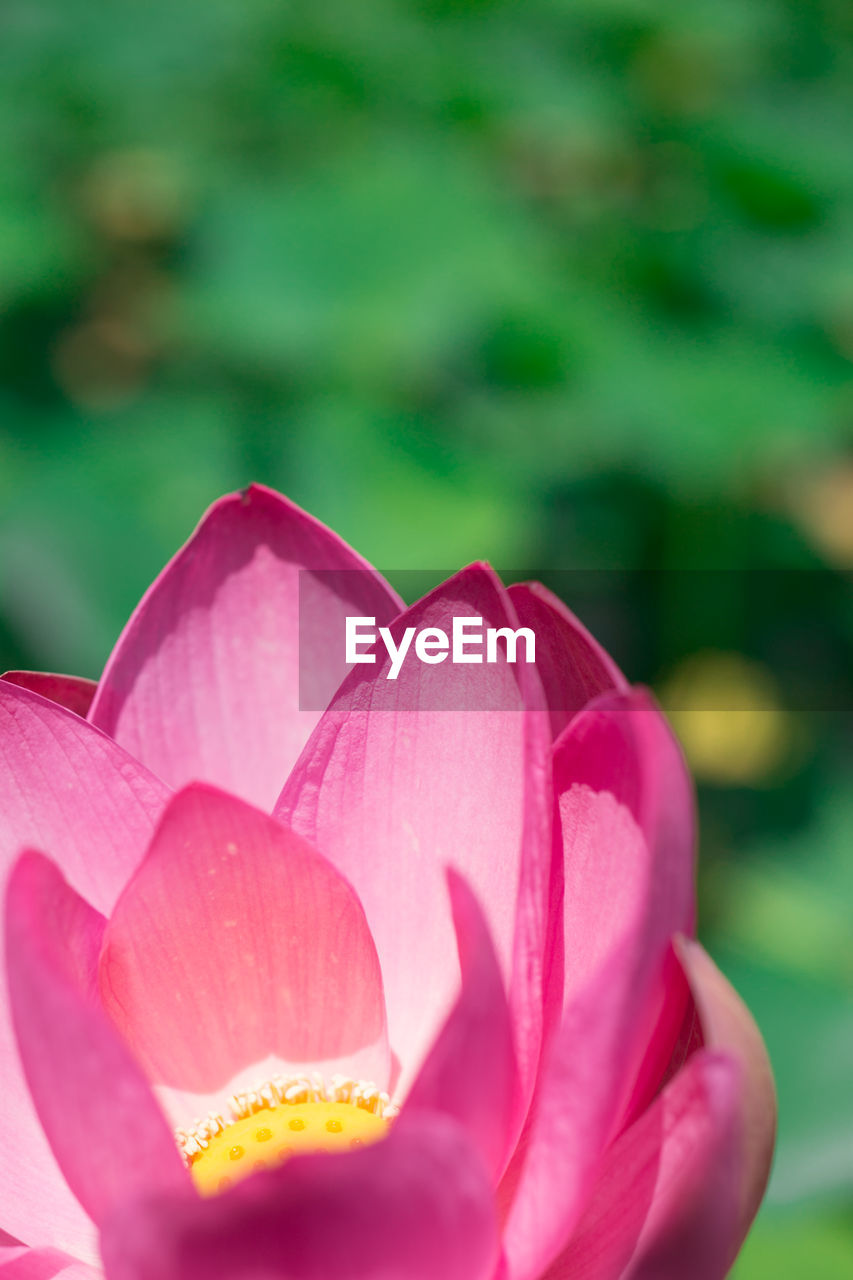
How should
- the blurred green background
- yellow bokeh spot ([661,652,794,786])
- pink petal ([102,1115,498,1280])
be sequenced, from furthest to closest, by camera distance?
yellow bokeh spot ([661,652,794,786])
the blurred green background
pink petal ([102,1115,498,1280])

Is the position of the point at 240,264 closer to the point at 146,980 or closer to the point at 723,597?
the point at 723,597

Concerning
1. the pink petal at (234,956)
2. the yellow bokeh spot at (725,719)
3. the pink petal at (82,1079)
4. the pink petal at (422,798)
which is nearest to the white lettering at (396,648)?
the pink petal at (422,798)

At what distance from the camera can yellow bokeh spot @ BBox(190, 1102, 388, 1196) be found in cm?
71

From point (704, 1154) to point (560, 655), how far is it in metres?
0.29

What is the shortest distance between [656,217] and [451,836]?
4.59ft

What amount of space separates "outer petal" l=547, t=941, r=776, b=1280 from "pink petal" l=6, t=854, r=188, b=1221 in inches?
7.9

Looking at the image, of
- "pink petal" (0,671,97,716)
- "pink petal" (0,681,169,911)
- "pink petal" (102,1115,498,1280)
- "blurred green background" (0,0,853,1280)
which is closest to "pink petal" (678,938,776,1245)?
"pink petal" (102,1115,498,1280)

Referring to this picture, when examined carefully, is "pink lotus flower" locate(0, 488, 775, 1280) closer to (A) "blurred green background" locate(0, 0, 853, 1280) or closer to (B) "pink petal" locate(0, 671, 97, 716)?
(B) "pink petal" locate(0, 671, 97, 716)

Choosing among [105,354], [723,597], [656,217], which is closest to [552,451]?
[656,217]

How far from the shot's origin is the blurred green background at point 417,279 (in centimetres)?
175

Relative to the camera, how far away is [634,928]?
0.53m

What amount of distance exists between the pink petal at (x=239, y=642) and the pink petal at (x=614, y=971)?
25cm

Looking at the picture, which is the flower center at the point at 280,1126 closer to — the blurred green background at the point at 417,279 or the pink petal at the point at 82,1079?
the pink petal at the point at 82,1079

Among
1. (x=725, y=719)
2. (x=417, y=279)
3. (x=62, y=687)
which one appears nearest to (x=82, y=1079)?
(x=62, y=687)
